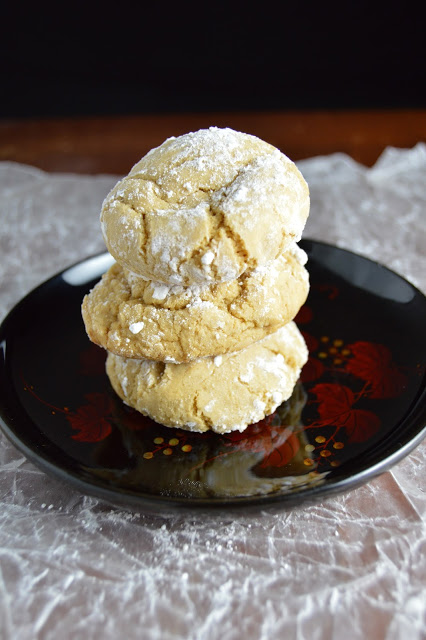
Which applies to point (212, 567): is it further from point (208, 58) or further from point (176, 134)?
point (208, 58)

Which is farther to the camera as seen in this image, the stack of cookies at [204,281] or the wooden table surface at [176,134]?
the wooden table surface at [176,134]

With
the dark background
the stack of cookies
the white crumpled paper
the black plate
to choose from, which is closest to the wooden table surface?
the dark background

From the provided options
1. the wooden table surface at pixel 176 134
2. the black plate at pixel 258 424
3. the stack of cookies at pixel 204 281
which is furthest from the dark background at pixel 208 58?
the stack of cookies at pixel 204 281

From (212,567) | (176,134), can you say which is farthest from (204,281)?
(176,134)

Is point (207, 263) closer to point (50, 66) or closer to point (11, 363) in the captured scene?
point (11, 363)

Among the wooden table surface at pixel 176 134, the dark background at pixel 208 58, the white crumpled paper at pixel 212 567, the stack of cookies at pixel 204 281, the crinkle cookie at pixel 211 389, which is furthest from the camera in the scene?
the dark background at pixel 208 58

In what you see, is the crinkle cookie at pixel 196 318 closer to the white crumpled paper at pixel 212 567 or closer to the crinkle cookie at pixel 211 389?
the crinkle cookie at pixel 211 389
